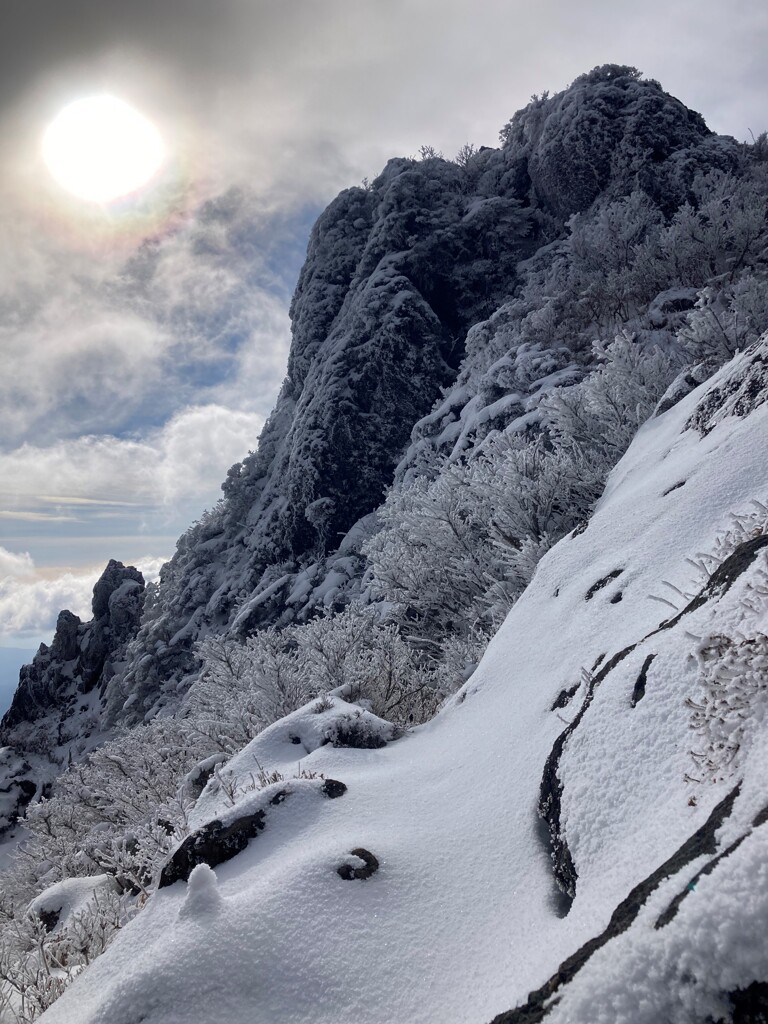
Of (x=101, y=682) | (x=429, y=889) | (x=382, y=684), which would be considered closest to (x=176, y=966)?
(x=429, y=889)

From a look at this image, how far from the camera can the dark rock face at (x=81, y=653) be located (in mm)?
71375

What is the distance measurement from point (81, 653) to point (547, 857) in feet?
279

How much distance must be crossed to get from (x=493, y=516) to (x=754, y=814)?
15381 millimetres

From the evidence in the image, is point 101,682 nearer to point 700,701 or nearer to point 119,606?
point 119,606

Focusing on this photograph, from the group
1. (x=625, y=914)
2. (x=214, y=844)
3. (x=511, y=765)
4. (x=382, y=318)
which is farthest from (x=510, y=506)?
(x=382, y=318)

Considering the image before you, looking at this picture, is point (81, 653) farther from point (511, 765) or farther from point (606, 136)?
point (606, 136)

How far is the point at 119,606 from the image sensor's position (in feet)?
240

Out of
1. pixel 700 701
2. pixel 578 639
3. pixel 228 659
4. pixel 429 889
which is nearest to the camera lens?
pixel 700 701

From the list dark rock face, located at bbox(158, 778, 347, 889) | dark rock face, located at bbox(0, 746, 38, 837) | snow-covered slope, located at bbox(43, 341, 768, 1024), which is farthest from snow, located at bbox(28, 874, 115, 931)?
dark rock face, located at bbox(0, 746, 38, 837)

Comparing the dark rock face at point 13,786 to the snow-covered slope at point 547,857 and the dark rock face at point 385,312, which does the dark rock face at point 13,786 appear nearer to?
the dark rock face at point 385,312

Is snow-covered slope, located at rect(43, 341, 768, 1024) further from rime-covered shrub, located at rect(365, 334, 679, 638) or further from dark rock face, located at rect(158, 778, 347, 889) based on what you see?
rime-covered shrub, located at rect(365, 334, 679, 638)

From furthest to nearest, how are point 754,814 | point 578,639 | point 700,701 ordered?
1. point 578,639
2. point 700,701
3. point 754,814

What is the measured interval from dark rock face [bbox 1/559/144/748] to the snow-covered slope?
73.6 metres

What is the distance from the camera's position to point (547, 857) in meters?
3.70
